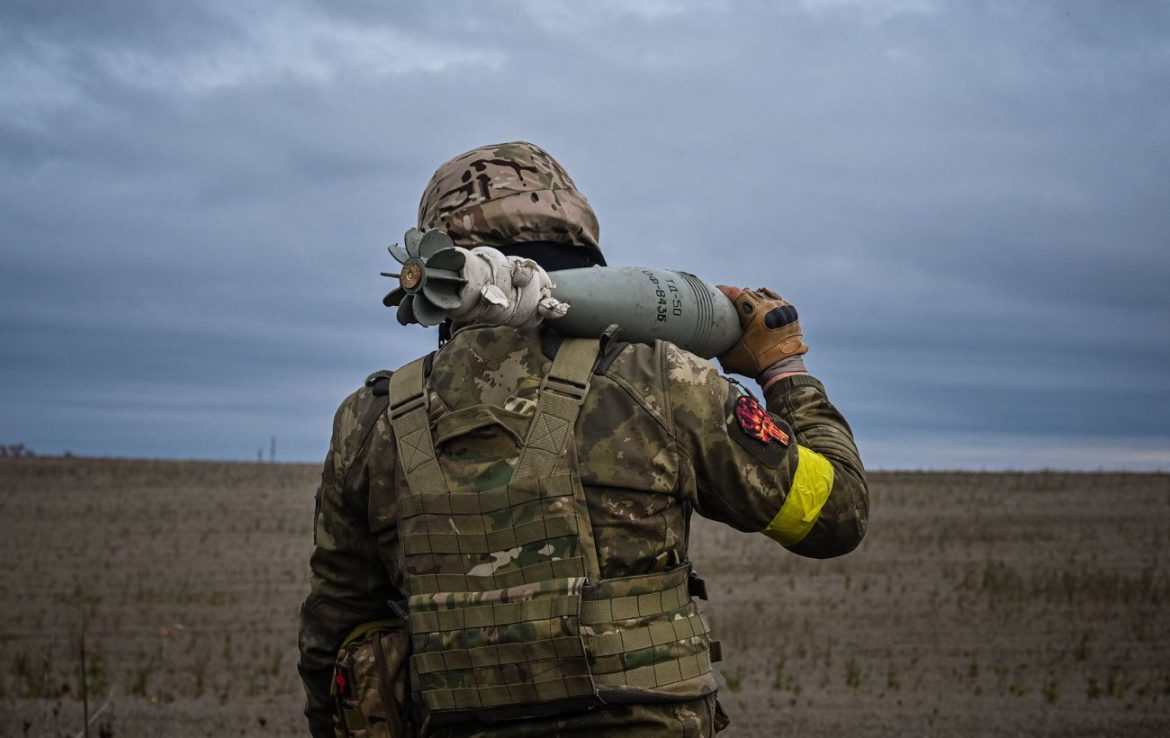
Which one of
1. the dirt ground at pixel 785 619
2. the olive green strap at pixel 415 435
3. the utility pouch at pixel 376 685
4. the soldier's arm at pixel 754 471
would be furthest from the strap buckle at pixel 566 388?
the dirt ground at pixel 785 619

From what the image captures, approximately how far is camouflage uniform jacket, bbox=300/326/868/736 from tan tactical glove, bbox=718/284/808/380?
35 centimetres

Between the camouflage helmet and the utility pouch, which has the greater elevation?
the camouflage helmet

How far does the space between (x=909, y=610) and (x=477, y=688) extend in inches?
474

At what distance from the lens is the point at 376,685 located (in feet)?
10.6

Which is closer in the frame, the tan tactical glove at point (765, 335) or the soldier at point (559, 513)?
the soldier at point (559, 513)

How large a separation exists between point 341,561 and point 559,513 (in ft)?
2.91

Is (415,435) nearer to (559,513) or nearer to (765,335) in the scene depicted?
(559,513)

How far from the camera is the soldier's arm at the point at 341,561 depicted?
318 centimetres

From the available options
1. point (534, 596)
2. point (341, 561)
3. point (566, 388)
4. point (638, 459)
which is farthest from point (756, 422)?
point (341, 561)

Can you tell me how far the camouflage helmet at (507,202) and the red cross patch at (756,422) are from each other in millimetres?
735

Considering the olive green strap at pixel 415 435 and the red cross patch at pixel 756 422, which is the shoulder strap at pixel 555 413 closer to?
the olive green strap at pixel 415 435

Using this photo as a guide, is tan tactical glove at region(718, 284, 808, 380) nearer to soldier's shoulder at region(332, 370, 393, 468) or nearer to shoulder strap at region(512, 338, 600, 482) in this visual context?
shoulder strap at region(512, 338, 600, 482)

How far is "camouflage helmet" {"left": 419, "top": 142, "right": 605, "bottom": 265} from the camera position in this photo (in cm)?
326

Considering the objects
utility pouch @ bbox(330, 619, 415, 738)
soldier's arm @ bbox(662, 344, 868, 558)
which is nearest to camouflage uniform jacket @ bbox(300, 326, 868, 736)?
soldier's arm @ bbox(662, 344, 868, 558)
